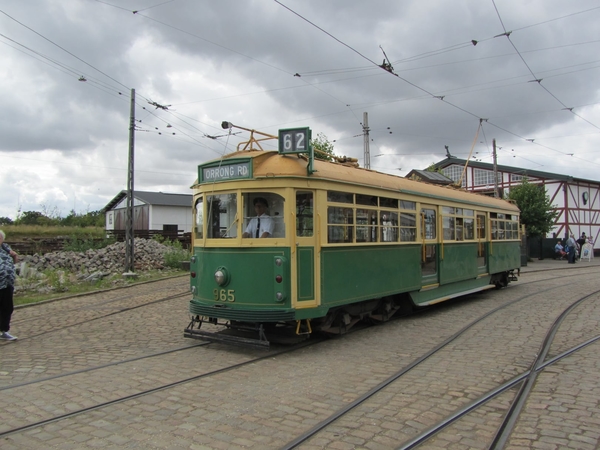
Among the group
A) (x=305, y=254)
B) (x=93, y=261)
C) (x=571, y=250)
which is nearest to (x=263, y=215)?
(x=305, y=254)

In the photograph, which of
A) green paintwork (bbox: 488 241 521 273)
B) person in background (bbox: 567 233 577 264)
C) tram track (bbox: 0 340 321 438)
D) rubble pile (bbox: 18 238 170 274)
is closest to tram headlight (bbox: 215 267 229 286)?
tram track (bbox: 0 340 321 438)

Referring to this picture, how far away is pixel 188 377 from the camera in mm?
5859

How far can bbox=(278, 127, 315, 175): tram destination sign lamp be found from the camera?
7250 millimetres

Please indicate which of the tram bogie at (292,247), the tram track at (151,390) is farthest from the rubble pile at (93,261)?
the tram track at (151,390)

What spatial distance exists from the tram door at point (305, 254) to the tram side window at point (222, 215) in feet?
3.24

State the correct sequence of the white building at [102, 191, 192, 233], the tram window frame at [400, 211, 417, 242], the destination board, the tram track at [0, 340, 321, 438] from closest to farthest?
1. the tram track at [0, 340, 321, 438]
2. the destination board
3. the tram window frame at [400, 211, 417, 242]
4. the white building at [102, 191, 192, 233]

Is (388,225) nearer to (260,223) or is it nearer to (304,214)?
(304,214)

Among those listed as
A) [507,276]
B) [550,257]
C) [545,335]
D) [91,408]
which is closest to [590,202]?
[550,257]

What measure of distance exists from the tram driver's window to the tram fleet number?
850mm

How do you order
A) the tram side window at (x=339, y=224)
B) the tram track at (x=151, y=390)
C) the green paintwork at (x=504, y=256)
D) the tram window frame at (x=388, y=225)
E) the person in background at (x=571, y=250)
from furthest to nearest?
the person in background at (x=571, y=250), the green paintwork at (x=504, y=256), the tram window frame at (x=388, y=225), the tram side window at (x=339, y=224), the tram track at (x=151, y=390)

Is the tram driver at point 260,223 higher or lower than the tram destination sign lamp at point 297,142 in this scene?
lower

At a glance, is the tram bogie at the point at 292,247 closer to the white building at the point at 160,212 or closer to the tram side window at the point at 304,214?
the tram side window at the point at 304,214

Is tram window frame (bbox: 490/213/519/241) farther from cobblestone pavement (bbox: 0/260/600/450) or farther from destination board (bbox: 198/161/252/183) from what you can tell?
destination board (bbox: 198/161/252/183)

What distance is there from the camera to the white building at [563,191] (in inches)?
1410
